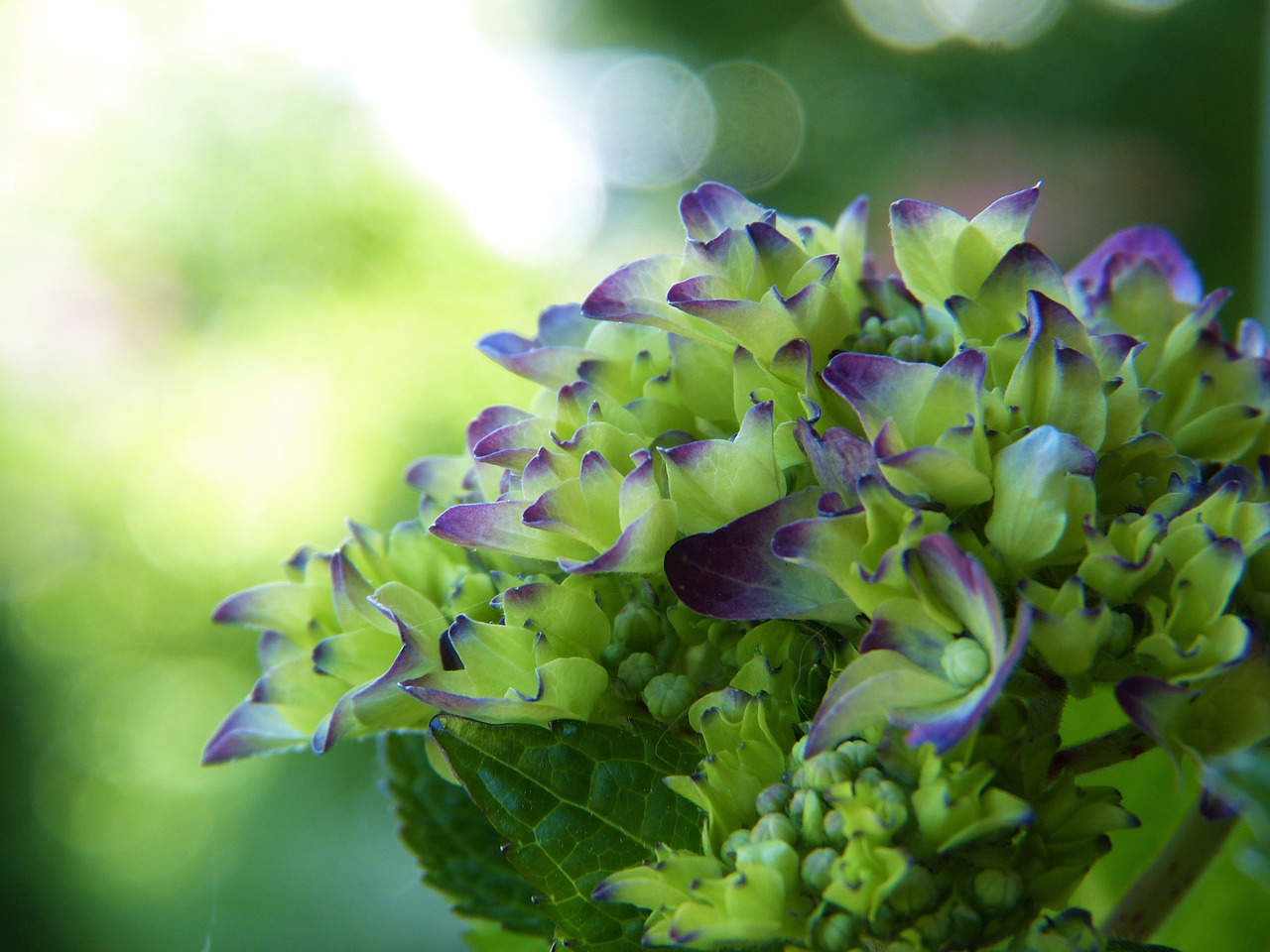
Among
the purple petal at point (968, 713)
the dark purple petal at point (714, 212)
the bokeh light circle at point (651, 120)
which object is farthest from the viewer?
the bokeh light circle at point (651, 120)

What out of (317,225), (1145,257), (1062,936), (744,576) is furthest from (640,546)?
(317,225)

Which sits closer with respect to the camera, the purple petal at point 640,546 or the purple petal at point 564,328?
the purple petal at point 640,546

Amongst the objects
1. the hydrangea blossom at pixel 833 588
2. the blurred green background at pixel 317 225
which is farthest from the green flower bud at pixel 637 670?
the blurred green background at pixel 317 225

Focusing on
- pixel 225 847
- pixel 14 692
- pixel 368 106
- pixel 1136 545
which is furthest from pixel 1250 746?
pixel 368 106

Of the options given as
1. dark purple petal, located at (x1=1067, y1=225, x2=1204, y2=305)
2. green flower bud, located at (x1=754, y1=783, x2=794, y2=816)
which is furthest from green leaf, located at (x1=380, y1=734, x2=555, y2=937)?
dark purple petal, located at (x1=1067, y1=225, x2=1204, y2=305)

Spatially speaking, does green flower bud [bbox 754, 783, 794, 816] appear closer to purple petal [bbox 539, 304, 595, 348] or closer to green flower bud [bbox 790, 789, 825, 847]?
green flower bud [bbox 790, 789, 825, 847]

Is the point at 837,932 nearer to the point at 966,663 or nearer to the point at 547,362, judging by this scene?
the point at 966,663

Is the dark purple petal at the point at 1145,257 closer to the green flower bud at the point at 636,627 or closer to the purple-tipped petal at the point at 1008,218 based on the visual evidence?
the purple-tipped petal at the point at 1008,218

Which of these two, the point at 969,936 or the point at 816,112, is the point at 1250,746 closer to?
the point at 969,936
